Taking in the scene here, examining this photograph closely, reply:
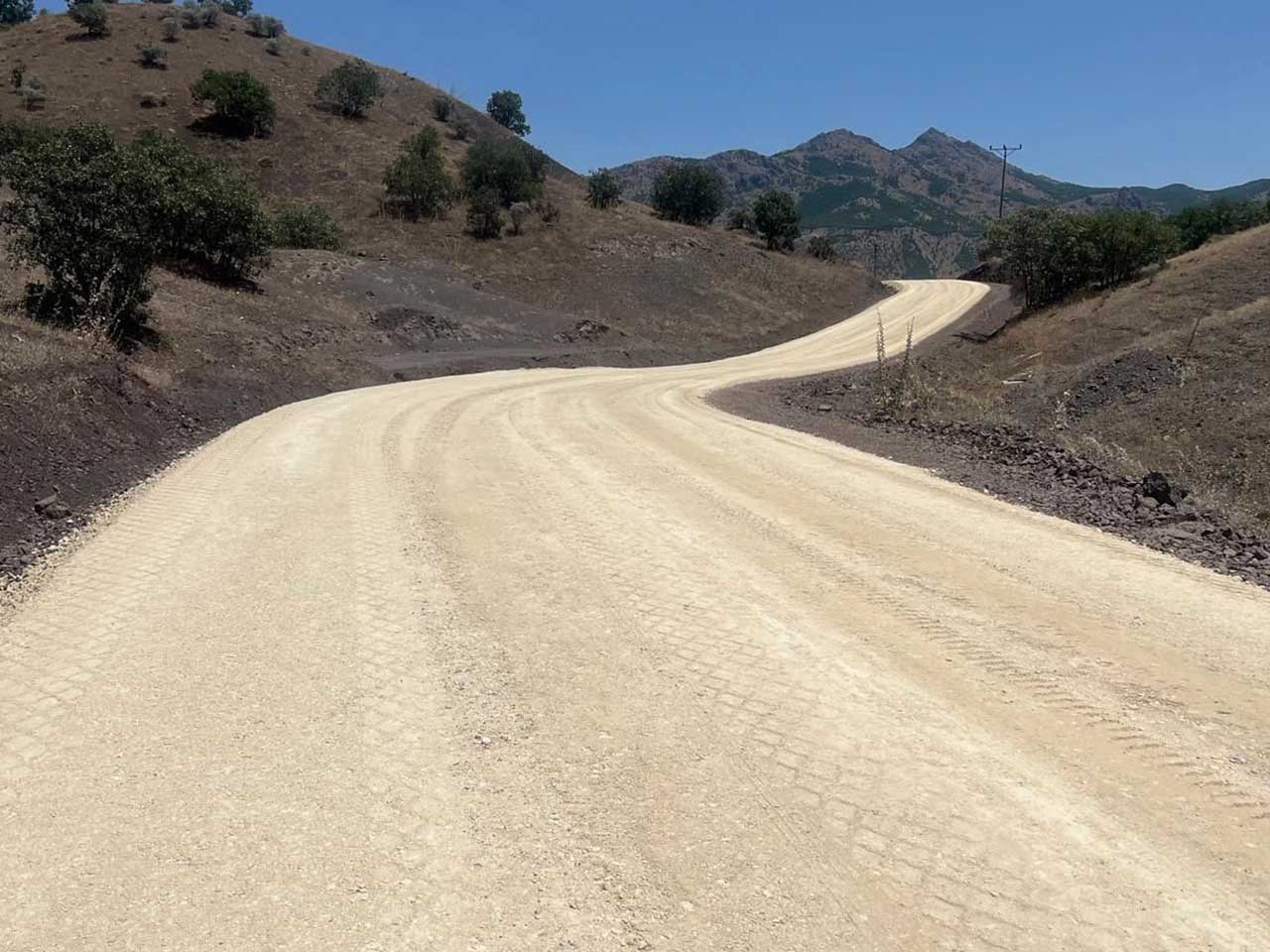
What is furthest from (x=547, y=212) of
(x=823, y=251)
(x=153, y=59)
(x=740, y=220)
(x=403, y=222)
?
(x=153, y=59)

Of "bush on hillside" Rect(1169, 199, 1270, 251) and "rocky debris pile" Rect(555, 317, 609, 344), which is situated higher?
"bush on hillside" Rect(1169, 199, 1270, 251)

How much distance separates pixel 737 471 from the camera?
10.7 metres

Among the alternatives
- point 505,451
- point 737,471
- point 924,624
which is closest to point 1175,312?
point 737,471

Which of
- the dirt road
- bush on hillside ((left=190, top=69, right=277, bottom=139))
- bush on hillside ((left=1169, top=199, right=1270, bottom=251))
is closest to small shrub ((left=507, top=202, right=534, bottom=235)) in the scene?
bush on hillside ((left=190, top=69, right=277, bottom=139))

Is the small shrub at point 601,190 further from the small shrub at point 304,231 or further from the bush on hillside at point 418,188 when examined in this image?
the small shrub at point 304,231

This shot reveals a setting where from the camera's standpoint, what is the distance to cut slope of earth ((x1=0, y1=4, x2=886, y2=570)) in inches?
438

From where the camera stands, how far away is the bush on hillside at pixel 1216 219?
3712 cm

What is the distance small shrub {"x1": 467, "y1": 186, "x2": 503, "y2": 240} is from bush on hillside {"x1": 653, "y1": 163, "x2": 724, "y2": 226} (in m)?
19.7

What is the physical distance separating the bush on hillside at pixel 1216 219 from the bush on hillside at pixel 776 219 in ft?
78.3

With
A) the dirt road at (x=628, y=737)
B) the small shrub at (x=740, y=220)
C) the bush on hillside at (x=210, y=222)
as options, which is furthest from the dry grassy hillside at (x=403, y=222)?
the dirt road at (x=628, y=737)

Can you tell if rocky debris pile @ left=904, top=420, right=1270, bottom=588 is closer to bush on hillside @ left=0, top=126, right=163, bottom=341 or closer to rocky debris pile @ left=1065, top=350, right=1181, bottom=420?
rocky debris pile @ left=1065, top=350, right=1181, bottom=420

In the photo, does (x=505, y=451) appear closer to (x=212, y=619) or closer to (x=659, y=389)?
(x=212, y=619)

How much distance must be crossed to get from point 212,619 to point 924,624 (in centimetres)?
509

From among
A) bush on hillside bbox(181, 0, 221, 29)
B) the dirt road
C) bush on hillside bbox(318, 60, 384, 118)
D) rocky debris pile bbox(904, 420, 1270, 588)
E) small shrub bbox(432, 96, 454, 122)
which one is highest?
bush on hillside bbox(181, 0, 221, 29)
